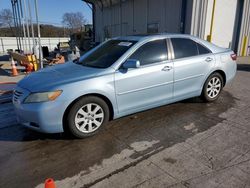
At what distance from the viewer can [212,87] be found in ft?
17.0

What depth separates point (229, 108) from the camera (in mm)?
4980

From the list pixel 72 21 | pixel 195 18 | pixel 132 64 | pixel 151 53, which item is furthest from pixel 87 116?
pixel 72 21

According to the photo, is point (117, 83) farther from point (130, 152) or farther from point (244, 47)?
point (244, 47)

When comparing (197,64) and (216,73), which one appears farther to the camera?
(216,73)

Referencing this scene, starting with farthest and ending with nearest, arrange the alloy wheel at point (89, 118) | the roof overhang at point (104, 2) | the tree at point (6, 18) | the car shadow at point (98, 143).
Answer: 1. the tree at point (6, 18)
2. the roof overhang at point (104, 2)
3. the alloy wheel at point (89, 118)
4. the car shadow at point (98, 143)

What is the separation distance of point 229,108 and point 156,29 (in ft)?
43.5

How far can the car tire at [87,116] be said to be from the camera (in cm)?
353

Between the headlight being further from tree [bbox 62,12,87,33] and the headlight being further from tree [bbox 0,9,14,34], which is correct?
tree [bbox 62,12,87,33]

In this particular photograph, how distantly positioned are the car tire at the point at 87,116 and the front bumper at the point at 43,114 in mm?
161

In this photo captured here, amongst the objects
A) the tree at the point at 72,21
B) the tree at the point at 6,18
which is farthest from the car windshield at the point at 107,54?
the tree at the point at 72,21

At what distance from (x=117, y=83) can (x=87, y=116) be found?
2.36 feet

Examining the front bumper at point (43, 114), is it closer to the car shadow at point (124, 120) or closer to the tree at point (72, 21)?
the car shadow at point (124, 120)

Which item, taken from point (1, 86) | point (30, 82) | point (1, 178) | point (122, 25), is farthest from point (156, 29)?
point (1, 178)

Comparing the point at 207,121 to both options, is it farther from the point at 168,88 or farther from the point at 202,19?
the point at 202,19
